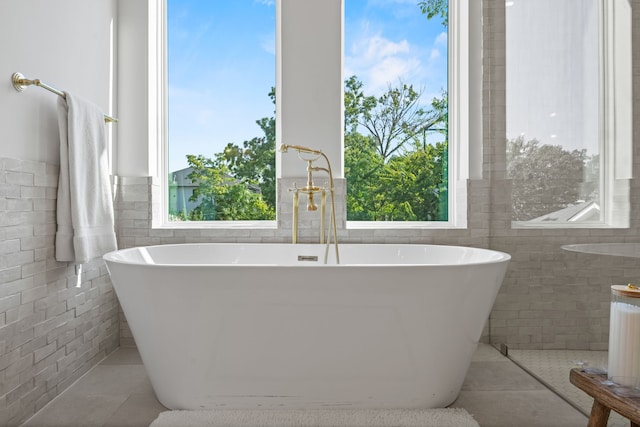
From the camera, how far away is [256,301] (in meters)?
1.79

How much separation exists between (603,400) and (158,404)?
175 centimetres

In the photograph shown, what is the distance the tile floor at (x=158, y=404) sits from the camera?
74.6 inches

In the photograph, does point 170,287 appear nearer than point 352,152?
Yes

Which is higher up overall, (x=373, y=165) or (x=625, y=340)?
(x=373, y=165)

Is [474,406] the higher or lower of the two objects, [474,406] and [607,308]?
the lower

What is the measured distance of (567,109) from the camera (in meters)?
2.17

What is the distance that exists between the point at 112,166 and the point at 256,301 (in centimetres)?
167

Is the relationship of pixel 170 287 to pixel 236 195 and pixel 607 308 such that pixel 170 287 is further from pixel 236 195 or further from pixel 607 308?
pixel 607 308

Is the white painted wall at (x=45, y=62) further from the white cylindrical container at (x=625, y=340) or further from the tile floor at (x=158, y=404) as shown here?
the white cylindrical container at (x=625, y=340)

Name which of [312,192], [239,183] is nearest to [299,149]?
[312,192]

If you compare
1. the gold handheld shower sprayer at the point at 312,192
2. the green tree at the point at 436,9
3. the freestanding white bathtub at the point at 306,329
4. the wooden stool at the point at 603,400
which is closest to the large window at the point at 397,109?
the green tree at the point at 436,9

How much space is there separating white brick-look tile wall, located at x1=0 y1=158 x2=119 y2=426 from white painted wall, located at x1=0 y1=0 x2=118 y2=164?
5.1 inches

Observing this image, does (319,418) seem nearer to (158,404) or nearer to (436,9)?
(158,404)

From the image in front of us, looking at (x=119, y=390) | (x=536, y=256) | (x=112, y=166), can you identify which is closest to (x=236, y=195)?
(x=112, y=166)
